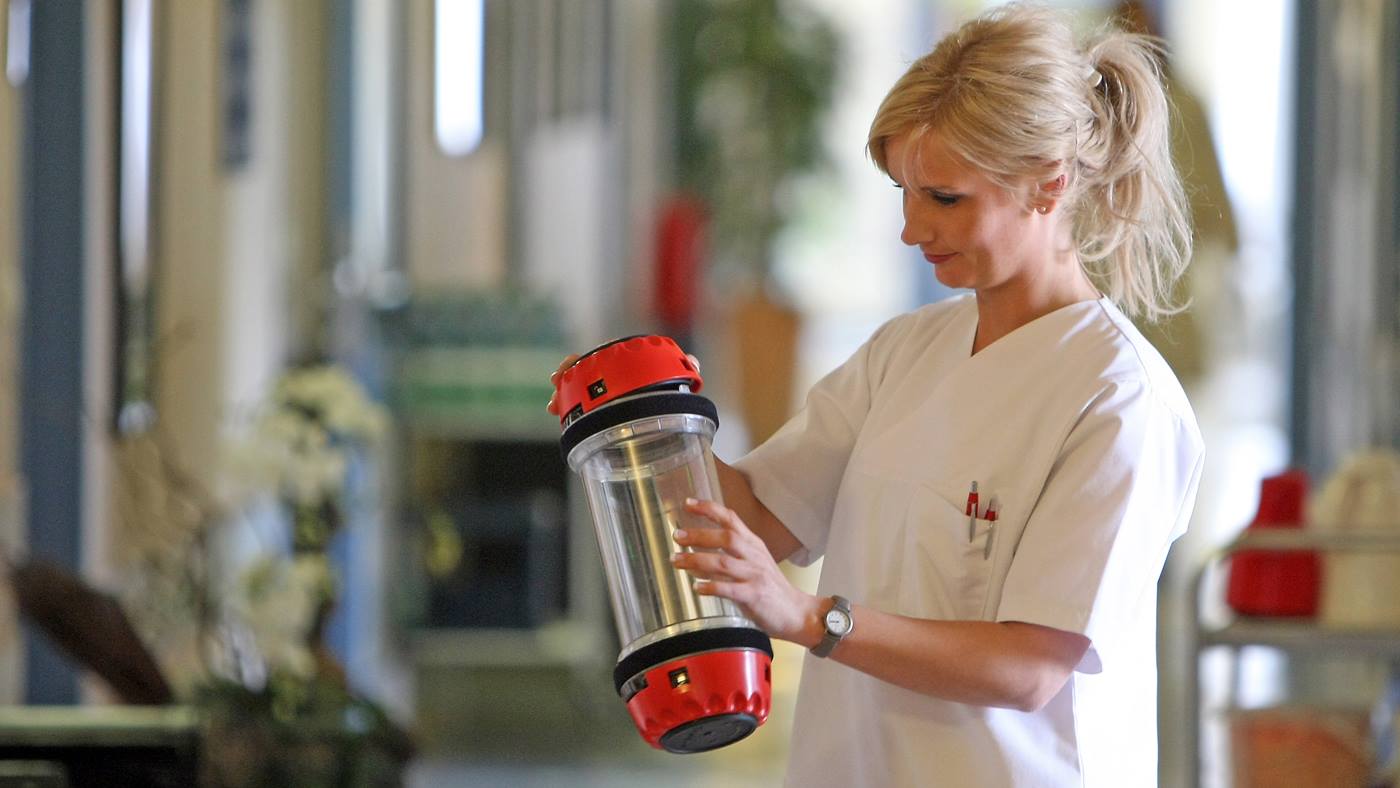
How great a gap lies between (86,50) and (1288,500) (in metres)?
2.20

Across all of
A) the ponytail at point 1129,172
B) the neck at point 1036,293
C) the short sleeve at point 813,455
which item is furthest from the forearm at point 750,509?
the ponytail at point 1129,172

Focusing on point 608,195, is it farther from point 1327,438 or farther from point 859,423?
point 859,423

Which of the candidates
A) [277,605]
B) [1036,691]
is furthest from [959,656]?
[277,605]

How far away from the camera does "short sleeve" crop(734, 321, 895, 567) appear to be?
1.53m

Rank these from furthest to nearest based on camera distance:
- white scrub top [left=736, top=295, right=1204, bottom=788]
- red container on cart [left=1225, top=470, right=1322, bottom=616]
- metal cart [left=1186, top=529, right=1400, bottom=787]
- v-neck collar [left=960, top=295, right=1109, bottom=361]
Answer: red container on cart [left=1225, top=470, right=1322, bottom=616]
metal cart [left=1186, top=529, right=1400, bottom=787]
v-neck collar [left=960, top=295, right=1109, bottom=361]
white scrub top [left=736, top=295, right=1204, bottom=788]

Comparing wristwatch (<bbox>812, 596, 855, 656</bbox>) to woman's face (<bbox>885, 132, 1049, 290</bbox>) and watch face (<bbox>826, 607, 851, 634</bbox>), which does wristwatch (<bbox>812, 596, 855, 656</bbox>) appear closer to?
watch face (<bbox>826, 607, 851, 634</bbox>)

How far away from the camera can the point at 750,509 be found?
1545mm

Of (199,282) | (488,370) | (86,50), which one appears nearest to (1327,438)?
(488,370)

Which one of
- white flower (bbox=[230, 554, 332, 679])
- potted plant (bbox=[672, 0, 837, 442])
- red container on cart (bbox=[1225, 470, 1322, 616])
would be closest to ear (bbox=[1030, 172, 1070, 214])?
red container on cart (bbox=[1225, 470, 1322, 616])

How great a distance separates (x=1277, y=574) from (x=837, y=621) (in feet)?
4.59

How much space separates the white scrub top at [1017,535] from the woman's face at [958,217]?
3.2 inches

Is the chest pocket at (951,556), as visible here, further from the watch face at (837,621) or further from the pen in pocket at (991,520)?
the watch face at (837,621)

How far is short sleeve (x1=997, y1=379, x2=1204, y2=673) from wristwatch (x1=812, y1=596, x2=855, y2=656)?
133 millimetres

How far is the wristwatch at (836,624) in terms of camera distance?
124 centimetres
